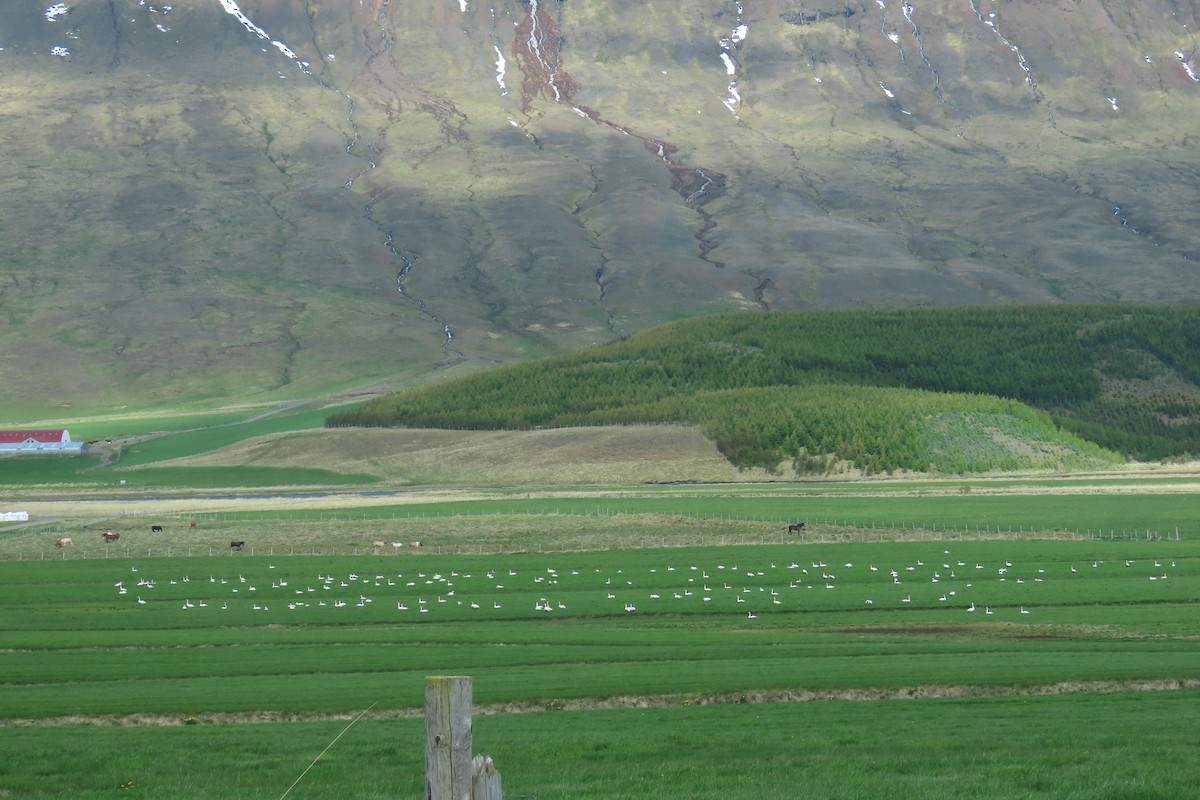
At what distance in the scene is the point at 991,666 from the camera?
3947 centimetres

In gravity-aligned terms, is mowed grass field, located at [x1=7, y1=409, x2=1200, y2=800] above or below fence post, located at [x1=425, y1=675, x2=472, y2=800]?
below

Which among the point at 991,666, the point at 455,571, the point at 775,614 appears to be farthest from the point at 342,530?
the point at 991,666

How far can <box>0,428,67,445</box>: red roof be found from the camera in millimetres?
187875

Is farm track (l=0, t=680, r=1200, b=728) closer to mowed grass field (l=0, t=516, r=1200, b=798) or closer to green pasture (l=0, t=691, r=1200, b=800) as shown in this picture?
mowed grass field (l=0, t=516, r=1200, b=798)

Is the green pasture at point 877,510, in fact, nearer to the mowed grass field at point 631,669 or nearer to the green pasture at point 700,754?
the mowed grass field at point 631,669

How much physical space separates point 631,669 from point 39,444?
162m

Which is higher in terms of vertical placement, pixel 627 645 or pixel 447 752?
pixel 447 752

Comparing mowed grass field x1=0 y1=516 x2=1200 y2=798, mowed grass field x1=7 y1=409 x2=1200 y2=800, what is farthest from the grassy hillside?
mowed grass field x1=0 y1=516 x2=1200 y2=798

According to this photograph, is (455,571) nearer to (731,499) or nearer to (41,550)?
(41,550)

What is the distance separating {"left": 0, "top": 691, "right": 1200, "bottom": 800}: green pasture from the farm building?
6403 inches

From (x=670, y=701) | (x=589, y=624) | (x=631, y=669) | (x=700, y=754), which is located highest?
(x=700, y=754)

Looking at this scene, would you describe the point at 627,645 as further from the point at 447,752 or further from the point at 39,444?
the point at 39,444

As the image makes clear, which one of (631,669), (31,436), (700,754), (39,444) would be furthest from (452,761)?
(31,436)

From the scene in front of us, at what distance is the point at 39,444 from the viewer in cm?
18662
